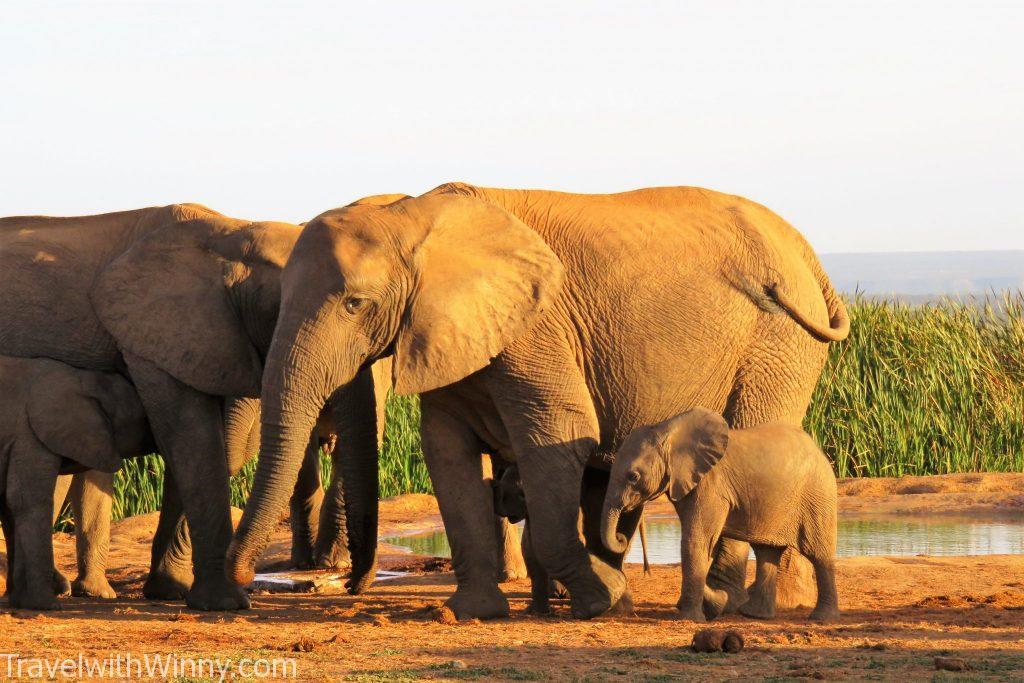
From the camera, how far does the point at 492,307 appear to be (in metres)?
9.27

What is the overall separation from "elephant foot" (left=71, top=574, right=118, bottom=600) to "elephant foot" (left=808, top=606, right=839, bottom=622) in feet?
16.0

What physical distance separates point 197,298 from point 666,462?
10.9 ft

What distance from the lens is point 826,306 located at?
10.8m

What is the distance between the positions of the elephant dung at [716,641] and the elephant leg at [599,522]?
5.47ft

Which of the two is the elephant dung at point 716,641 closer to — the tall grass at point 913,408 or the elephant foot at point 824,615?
the elephant foot at point 824,615

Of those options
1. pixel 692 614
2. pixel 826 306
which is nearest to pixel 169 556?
pixel 692 614

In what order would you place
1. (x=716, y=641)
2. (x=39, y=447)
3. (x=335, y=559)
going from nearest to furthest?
(x=716, y=641) → (x=39, y=447) → (x=335, y=559)

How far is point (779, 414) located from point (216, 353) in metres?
3.60

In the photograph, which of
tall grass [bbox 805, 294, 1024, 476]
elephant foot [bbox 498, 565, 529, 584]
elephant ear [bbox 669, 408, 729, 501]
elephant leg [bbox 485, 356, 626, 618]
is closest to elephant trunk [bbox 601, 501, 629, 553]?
elephant leg [bbox 485, 356, 626, 618]

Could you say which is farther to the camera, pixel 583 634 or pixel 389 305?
pixel 389 305

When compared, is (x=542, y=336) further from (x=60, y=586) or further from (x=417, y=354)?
(x=60, y=586)

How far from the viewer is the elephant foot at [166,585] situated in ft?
36.9

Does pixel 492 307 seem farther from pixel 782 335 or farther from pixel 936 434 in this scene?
pixel 936 434

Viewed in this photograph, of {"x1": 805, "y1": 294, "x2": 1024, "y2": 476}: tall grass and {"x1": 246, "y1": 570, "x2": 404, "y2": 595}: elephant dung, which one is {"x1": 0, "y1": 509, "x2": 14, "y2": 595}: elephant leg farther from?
{"x1": 805, "y1": 294, "x2": 1024, "y2": 476}: tall grass
